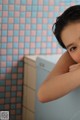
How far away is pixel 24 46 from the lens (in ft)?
6.25

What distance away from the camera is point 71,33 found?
1117 millimetres

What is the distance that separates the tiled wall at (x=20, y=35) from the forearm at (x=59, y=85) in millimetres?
738

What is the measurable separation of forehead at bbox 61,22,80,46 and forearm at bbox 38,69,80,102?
4.3 inches

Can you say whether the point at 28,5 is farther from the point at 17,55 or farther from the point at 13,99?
the point at 13,99

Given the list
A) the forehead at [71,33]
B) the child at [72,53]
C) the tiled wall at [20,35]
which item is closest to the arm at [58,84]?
the child at [72,53]

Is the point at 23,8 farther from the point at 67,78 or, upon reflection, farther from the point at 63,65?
the point at 67,78

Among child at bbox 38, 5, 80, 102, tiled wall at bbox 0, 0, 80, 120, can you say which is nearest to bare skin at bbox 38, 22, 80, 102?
child at bbox 38, 5, 80, 102

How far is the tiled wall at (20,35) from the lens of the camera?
6.09 feet

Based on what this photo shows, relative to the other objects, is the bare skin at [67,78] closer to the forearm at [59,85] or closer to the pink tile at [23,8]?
the forearm at [59,85]

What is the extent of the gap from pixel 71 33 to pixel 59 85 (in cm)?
18

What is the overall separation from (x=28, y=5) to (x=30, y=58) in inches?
11.7

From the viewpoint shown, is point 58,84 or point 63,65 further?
point 63,65

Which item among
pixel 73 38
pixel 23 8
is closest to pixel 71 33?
pixel 73 38

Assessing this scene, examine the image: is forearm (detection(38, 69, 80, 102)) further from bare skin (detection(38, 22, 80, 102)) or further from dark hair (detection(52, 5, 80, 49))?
dark hair (detection(52, 5, 80, 49))
